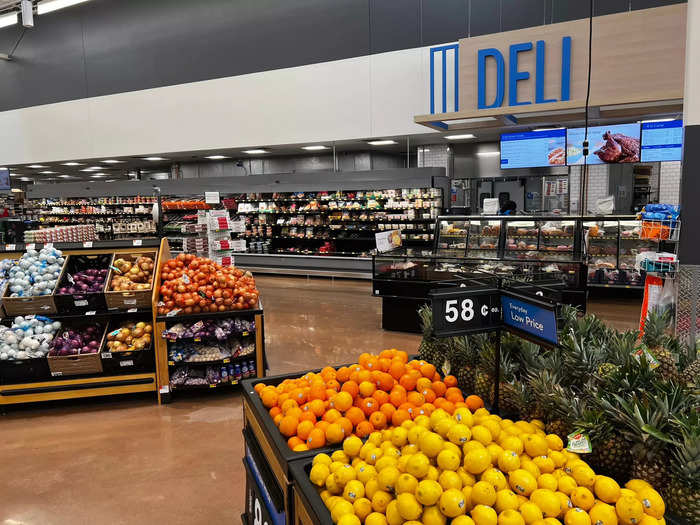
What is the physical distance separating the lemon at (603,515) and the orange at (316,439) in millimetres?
972

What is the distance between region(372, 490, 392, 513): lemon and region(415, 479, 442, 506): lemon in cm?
13

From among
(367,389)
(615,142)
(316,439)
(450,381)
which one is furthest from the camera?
(615,142)

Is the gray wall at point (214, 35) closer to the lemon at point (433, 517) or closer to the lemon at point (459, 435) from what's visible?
the lemon at point (459, 435)

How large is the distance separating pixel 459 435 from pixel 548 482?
0.96 ft

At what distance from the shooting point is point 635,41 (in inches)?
211

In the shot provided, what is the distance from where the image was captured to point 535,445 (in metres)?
1.63

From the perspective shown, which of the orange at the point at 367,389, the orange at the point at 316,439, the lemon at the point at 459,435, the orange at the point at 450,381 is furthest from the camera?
the orange at the point at 450,381

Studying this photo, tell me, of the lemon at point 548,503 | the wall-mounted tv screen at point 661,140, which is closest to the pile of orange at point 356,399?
the lemon at point 548,503

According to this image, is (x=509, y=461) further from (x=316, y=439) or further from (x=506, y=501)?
(x=316, y=439)

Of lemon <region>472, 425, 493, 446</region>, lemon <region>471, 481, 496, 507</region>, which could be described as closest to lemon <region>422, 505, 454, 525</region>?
lemon <region>471, 481, 496, 507</region>

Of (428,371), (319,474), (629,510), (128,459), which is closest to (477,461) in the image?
(629,510)

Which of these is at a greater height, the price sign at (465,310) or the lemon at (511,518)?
the price sign at (465,310)

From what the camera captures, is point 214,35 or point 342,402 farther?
point 214,35

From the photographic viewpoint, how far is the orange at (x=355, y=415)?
208cm
